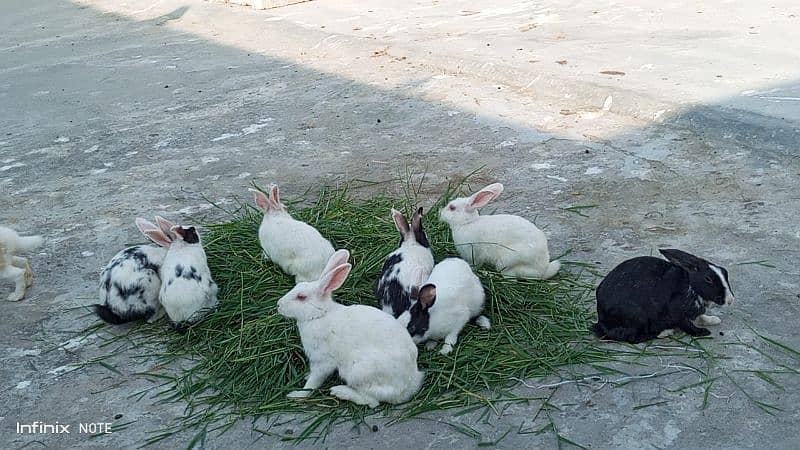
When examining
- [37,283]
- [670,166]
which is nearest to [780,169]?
[670,166]

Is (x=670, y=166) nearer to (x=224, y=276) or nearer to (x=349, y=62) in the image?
(x=224, y=276)

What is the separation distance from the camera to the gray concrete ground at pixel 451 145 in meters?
3.17

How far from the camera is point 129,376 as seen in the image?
353 cm

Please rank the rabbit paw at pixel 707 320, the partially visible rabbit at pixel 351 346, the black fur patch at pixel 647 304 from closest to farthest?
the partially visible rabbit at pixel 351 346 → the black fur patch at pixel 647 304 → the rabbit paw at pixel 707 320

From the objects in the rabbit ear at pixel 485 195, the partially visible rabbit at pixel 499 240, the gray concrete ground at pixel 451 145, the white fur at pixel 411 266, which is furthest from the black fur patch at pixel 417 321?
the rabbit ear at pixel 485 195

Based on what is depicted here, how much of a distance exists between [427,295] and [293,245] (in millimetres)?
888

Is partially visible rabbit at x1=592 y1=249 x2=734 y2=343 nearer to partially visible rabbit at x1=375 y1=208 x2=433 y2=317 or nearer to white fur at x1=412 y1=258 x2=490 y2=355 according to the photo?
white fur at x1=412 y1=258 x2=490 y2=355

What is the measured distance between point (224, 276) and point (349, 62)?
441cm

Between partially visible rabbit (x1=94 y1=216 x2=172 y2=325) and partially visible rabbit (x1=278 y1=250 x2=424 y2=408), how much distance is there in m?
0.85

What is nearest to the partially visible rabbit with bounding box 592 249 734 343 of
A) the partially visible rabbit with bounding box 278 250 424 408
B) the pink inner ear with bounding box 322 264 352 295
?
the partially visible rabbit with bounding box 278 250 424 408

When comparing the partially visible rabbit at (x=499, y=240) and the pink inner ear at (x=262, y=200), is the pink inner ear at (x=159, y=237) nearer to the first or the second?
the pink inner ear at (x=262, y=200)

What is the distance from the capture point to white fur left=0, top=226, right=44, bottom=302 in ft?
14.0

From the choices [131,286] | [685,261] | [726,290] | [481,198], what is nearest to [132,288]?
[131,286]

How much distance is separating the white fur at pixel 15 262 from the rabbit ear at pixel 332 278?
181cm
